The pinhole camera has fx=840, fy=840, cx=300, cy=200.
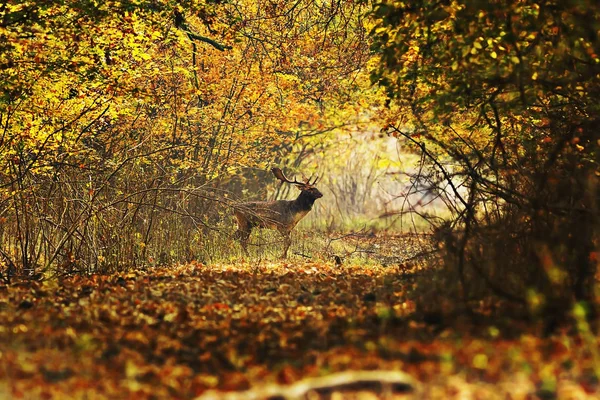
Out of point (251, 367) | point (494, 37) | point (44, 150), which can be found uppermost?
point (494, 37)

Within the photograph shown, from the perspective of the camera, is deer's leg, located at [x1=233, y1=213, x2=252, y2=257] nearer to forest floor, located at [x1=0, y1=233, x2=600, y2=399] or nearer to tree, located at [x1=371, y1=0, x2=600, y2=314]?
forest floor, located at [x1=0, y1=233, x2=600, y2=399]

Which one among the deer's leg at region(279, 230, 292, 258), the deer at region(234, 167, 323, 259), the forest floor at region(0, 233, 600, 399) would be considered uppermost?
the deer at region(234, 167, 323, 259)

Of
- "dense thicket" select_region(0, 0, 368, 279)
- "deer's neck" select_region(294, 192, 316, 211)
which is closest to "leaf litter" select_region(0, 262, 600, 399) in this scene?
"dense thicket" select_region(0, 0, 368, 279)

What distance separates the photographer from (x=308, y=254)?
58.3ft

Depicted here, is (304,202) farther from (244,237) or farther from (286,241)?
(244,237)

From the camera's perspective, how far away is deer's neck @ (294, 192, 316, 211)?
1733 centimetres

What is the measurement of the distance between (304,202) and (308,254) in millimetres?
1148

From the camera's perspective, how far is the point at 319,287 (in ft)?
35.1

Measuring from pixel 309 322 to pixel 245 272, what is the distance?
15.4 feet

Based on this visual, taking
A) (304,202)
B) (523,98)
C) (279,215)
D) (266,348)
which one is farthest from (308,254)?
(266,348)

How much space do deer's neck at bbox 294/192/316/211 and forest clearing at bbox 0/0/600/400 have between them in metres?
0.04

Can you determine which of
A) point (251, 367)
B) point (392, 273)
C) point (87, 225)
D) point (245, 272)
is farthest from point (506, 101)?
point (87, 225)

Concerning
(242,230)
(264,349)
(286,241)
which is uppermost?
(242,230)

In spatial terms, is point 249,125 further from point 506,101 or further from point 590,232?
point 590,232
